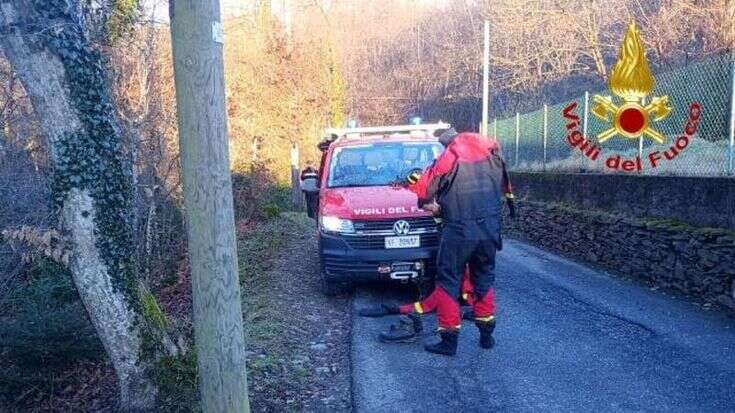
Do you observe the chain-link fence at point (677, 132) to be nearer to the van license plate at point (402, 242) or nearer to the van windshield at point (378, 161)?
the van windshield at point (378, 161)

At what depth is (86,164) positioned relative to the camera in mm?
4277

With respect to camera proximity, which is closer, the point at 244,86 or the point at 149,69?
the point at 149,69

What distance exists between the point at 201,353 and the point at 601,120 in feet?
37.6

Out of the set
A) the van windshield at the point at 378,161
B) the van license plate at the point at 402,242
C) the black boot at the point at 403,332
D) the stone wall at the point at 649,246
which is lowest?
Answer: the black boot at the point at 403,332

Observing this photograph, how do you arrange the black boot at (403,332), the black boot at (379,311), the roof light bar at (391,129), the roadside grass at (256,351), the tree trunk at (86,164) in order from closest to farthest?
the tree trunk at (86,164) < the roadside grass at (256,351) < the black boot at (403,332) < the black boot at (379,311) < the roof light bar at (391,129)

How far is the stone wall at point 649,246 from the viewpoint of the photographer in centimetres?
691

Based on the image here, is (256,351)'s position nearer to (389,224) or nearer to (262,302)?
(262,302)

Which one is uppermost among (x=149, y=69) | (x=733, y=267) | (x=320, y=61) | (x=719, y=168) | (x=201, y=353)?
(x=320, y=61)

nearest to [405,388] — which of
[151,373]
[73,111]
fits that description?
[151,373]

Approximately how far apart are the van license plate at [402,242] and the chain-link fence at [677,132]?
400cm

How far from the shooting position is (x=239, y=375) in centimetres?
307

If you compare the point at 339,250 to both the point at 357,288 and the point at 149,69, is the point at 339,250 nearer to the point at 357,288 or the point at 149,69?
the point at 357,288

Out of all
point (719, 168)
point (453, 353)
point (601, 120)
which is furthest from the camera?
point (601, 120)

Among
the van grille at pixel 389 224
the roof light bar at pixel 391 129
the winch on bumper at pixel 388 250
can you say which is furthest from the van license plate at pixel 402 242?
the roof light bar at pixel 391 129
